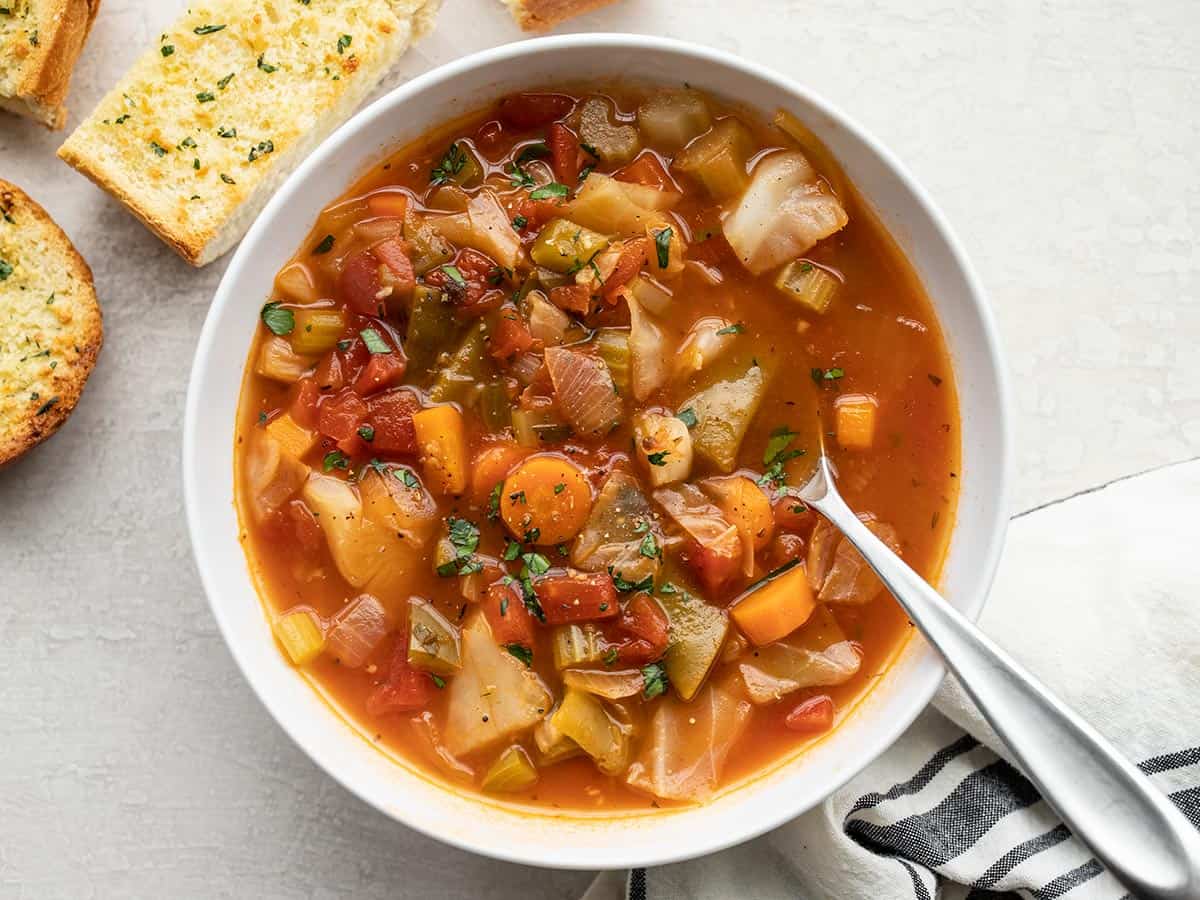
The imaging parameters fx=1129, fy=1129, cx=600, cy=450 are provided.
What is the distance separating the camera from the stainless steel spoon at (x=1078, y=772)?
2.73 metres

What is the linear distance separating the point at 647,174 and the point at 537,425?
2.77 ft

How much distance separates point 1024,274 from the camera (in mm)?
3994

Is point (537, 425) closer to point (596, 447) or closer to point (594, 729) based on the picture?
point (596, 447)

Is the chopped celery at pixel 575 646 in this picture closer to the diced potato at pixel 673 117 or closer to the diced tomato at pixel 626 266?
the diced tomato at pixel 626 266

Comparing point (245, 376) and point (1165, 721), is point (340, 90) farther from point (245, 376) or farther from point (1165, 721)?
point (1165, 721)

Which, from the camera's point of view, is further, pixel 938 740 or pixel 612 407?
pixel 938 740

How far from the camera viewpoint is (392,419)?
11.2 ft

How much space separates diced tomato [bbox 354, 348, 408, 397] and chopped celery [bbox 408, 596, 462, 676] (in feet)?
2.14

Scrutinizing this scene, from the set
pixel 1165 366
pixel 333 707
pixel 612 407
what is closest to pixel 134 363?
pixel 333 707

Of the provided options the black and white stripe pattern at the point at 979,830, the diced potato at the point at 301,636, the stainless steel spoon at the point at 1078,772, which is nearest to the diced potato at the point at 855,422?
the stainless steel spoon at the point at 1078,772

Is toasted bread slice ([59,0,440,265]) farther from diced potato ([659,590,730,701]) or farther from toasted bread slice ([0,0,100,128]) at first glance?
diced potato ([659,590,730,701])

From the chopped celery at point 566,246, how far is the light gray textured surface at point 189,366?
106 cm

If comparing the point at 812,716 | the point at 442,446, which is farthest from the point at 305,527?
the point at 812,716

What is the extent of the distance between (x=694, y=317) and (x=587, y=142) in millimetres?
635
